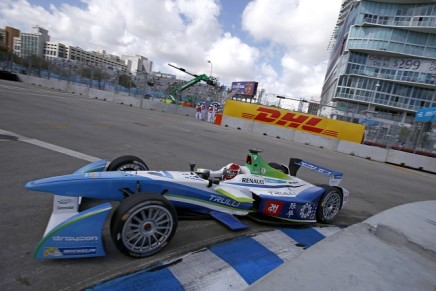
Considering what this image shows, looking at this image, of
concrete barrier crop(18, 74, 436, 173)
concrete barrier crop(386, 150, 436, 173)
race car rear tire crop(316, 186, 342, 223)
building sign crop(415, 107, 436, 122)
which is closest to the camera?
race car rear tire crop(316, 186, 342, 223)

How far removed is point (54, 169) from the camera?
17.4 ft

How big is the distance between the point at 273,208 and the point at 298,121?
50.5 ft

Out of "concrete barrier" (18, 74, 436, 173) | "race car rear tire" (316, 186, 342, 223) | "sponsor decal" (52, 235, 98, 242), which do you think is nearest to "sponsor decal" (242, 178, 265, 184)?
"race car rear tire" (316, 186, 342, 223)

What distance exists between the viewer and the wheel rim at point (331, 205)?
4773mm

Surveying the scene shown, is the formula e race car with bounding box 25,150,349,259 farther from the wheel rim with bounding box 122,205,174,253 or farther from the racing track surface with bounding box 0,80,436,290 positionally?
the racing track surface with bounding box 0,80,436,290

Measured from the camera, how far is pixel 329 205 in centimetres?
486

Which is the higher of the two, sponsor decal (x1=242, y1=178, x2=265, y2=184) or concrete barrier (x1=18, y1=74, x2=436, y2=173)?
concrete barrier (x1=18, y1=74, x2=436, y2=173)

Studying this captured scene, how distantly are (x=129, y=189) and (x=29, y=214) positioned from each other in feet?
4.24

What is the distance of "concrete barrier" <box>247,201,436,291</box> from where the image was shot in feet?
6.44

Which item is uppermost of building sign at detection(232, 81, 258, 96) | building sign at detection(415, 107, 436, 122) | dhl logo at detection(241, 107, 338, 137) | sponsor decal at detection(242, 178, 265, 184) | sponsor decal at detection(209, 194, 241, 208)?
building sign at detection(232, 81, 258, 96)

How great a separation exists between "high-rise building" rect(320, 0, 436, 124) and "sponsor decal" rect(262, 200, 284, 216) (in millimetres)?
62645

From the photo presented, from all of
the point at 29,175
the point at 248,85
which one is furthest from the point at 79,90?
the point at 248,85

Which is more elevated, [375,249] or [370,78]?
[370,78]

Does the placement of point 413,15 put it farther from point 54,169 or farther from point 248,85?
point 54,169
